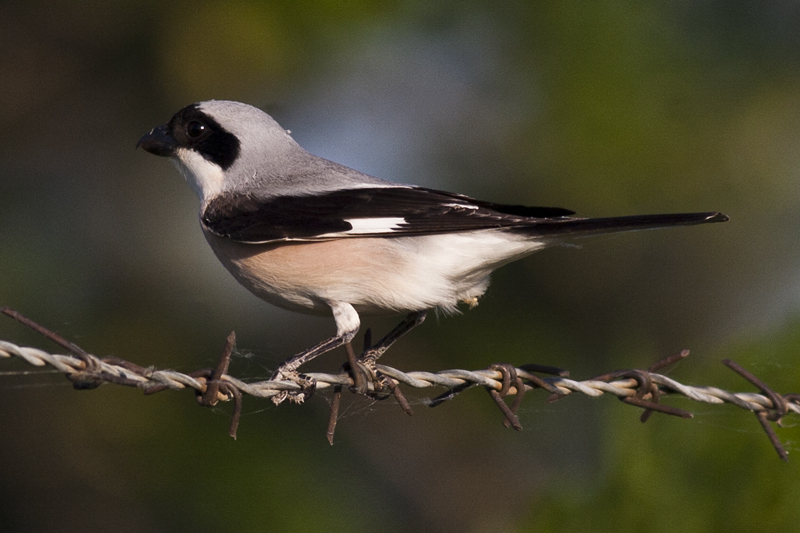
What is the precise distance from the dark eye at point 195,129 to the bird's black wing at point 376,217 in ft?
2.23

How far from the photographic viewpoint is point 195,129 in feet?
12.5

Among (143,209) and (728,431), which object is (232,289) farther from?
(728,431)

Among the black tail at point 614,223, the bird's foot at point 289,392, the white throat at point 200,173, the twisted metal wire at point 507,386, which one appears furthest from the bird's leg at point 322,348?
the white throat at point 200,173

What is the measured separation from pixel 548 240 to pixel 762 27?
4.15 metres

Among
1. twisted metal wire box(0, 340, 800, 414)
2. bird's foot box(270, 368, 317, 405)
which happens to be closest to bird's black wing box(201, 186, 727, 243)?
bird's foot box(270, 368, 317, 405)

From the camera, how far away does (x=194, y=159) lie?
3.81 metres

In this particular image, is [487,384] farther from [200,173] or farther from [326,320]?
[326,320]

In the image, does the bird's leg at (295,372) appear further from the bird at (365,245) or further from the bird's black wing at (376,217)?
the bird's black wing at (376,217)

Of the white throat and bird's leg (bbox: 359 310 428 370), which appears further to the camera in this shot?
the white throat

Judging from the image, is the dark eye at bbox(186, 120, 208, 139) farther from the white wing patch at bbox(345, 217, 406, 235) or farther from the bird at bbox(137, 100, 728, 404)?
the white wing patch at bbox(345, 217, 406, 235)

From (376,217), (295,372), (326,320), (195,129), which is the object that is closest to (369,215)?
(376,217)

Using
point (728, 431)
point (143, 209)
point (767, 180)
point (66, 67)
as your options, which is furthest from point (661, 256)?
point (66, 67)

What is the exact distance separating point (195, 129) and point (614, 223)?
209cm

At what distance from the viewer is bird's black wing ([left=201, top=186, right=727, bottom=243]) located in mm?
3033
